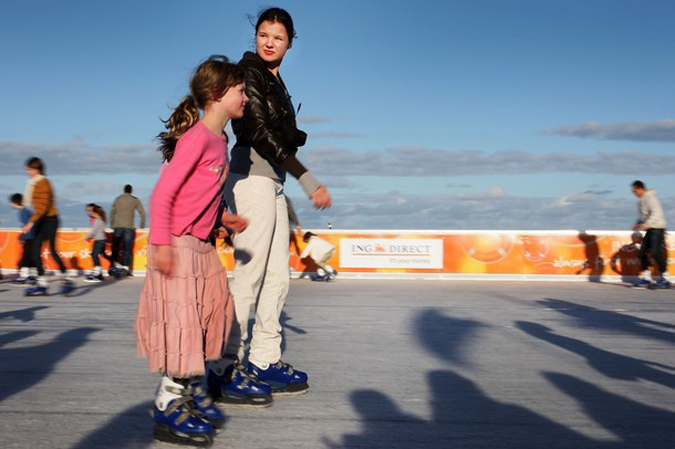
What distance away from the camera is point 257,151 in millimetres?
3869

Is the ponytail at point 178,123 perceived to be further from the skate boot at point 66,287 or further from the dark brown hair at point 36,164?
the skate boot at point 66,287

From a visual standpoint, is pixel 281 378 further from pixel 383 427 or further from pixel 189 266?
pixel 189 266

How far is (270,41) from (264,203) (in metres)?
0.90

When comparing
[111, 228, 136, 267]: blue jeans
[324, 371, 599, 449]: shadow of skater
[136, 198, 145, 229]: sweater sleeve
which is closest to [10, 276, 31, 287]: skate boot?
[111, 228, 136, 267]: blue jeans

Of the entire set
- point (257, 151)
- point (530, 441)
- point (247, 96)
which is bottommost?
point (530, 441)

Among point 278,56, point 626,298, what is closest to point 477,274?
point 626,298

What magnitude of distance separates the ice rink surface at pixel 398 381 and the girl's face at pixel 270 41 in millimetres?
1863

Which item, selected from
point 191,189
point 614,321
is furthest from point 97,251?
point 191,189

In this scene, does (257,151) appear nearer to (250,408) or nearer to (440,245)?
(250,408)

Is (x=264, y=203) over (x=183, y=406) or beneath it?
over

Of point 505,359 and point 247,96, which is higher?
point 247,96

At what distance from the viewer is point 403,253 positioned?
16.3m

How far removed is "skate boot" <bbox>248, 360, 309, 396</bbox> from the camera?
158 inches

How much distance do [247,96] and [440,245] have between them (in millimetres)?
12846
